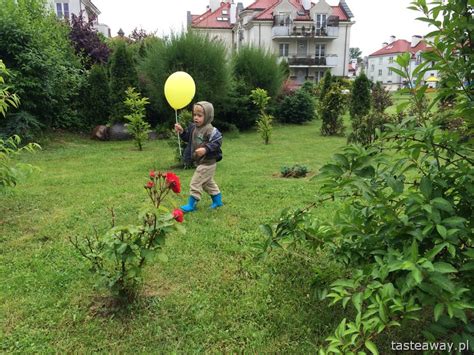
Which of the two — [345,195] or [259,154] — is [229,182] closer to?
[259,154]

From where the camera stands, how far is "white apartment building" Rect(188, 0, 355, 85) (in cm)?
3541

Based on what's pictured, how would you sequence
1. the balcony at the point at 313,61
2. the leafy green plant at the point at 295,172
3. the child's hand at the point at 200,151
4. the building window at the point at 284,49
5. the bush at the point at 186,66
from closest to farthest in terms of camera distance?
the child's hand at the point at 200,151, the leafy green plant at the point at 295,172, the bush at the point at 186,66, the balcony at the point at 313,61, the building window at the point at 284,49

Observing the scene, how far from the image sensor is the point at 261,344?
2439 millimetres

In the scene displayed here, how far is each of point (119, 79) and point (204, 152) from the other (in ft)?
30.2

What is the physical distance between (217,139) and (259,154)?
4829 mm

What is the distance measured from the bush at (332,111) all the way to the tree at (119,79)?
674 centimetres

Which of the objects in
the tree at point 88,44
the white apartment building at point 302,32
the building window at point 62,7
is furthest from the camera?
the white apartment building at point 302,32

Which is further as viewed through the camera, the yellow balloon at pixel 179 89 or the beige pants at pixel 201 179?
the yellow balloon at pixel 179 89

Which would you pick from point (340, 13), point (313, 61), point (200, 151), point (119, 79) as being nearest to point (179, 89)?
point (200, 151)

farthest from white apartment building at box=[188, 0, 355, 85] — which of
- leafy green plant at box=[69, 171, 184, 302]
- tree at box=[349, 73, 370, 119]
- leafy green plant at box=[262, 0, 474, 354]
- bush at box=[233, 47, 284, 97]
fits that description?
leafy green plant at box=[262, 0, 474, 354]

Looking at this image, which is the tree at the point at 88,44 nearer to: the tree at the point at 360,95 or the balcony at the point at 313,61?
the tree at the point at 360,95

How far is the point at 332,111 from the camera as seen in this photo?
13641mm

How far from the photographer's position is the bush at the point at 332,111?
13.4 m

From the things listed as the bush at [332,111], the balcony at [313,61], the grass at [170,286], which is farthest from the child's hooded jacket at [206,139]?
the balcony at [313,61]
